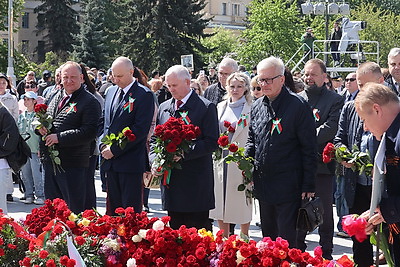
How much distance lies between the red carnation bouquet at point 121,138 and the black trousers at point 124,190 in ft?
1.20

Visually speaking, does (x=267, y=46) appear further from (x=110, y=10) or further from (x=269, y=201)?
(x=269, y=201)

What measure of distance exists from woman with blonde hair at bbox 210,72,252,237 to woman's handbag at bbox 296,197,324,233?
83.9 inches

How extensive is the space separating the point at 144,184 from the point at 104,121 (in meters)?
0.88

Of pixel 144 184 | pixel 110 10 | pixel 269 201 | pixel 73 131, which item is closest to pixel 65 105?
pixel 73 131

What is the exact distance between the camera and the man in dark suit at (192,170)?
287 inches

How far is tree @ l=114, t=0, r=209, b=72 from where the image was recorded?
53.4 metres

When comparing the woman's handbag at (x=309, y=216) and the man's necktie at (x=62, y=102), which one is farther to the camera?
the man's necktie at (x=62, y=102)

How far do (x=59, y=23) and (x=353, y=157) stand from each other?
63903 mm

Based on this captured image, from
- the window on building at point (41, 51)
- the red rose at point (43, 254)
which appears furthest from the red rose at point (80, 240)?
the window on building at point (41, 51)

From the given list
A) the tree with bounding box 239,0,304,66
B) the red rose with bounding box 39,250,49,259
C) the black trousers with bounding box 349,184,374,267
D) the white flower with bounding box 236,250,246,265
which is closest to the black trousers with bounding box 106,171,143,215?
the black trousers with bounding box 349,184,374,267

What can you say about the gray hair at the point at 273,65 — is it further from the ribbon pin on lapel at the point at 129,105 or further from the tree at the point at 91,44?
the tree at the point at 91,44

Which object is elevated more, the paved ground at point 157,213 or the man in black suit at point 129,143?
the man in black suit at point 129,143

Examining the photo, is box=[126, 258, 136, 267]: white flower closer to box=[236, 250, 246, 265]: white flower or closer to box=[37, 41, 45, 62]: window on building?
box=[236, 250, 246, 265]: white flower

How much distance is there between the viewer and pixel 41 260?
492 cm
